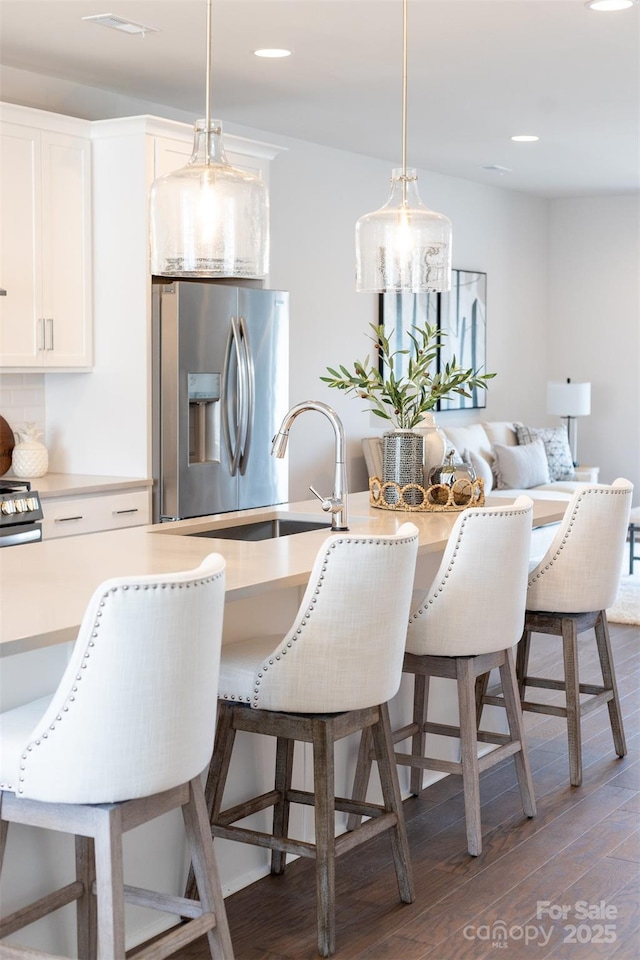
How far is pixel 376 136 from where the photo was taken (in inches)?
265

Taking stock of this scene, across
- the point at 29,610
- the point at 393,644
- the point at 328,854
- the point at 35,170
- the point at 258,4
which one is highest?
the point at 258,4

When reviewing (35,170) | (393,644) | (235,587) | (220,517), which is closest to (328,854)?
(393,644)

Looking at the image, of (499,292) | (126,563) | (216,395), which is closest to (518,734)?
(126,563)

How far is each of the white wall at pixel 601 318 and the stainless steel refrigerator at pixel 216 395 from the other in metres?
4.72

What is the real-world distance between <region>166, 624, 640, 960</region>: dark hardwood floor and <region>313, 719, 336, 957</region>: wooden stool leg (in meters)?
0.08

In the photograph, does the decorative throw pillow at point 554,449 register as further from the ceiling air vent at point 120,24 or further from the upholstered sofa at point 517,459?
the ceiling air vent at point 120,24

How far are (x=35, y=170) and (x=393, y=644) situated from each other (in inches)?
121

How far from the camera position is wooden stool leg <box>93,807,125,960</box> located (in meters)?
2.03

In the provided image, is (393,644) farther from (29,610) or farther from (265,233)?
(265,233)

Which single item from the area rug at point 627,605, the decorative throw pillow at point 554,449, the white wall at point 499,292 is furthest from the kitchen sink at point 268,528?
the decorative throw pillow at point 554,449

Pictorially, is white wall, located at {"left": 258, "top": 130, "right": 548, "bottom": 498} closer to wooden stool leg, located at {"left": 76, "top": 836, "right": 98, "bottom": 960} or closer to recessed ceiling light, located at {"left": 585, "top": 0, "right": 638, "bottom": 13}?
recessed ceiling light, located at {"left": 585, "top": 0, "right": 638, "bottom": 13}

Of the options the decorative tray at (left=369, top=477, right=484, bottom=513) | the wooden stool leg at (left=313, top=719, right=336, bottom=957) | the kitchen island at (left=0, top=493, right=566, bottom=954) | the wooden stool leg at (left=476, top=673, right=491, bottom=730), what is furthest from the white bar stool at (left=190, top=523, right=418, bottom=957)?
the decorative tray at (left=369, top=477, right=484, bottom=513)

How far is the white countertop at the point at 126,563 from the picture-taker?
2.20 metres

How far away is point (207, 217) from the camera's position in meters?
2.81
